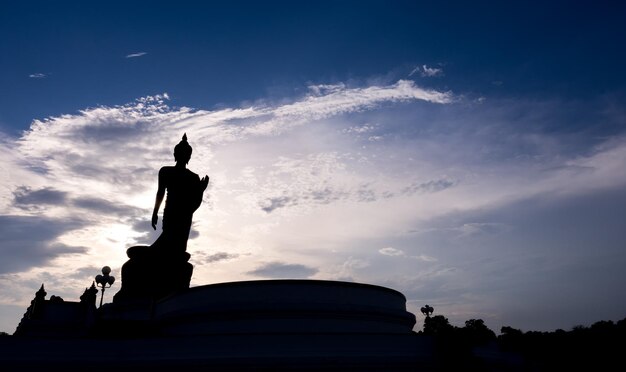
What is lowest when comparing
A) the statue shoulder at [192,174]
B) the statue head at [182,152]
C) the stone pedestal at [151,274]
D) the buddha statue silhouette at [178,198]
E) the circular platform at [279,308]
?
the circular platform at [279,308]

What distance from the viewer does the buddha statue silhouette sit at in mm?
21672

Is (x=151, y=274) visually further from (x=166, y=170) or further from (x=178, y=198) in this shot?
(x=166, y=170)

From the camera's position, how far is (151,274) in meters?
20.3

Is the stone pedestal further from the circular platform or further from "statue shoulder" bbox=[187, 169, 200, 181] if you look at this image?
the circular platform

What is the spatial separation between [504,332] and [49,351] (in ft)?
262

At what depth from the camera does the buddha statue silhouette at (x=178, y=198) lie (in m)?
21.7

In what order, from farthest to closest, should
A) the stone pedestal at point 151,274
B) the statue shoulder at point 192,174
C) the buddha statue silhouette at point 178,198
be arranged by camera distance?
1. the statue shoulder at point 192,174
2. the buddha statue silhouette at point 178,198
3. the stone pedestal at point 151,274

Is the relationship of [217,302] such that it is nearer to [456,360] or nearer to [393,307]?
[393,307]

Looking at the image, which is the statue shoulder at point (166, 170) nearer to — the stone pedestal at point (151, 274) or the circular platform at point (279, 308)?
the stone pedestal at point (151, 274)

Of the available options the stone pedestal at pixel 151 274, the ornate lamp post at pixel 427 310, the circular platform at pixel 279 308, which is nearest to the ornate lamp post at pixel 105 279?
the stone pedestal at pixel 151 274

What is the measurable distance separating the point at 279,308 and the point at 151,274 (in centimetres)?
854

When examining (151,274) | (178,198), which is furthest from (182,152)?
(151,274)

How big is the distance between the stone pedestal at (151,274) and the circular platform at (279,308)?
15.1ft

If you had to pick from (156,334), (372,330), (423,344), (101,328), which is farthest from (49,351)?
(423,344)
